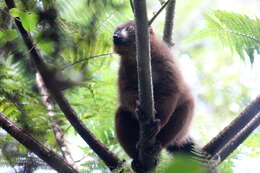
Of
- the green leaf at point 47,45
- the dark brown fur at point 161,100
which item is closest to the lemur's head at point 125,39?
the dark brown fur at point 161,100

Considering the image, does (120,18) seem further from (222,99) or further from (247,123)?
(222,99)

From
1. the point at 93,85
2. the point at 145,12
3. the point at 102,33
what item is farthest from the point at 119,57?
the point at 145,12

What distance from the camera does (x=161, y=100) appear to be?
4094 millimetres

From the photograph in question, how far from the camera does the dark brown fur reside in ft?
13.4

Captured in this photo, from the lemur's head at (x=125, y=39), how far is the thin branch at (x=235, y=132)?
1842mm

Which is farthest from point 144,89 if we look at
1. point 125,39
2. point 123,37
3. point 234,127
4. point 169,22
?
point 125,39

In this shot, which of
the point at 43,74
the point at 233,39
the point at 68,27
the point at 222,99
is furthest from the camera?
the point at 222,99

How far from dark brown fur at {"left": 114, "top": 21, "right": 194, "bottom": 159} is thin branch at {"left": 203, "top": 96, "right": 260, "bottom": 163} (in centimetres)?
84

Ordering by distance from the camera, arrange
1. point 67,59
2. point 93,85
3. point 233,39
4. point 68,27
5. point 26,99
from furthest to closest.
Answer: point 93,85 → point 233,39 → point 26,99 → point 67,59 → point 68,27

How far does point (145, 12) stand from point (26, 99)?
1778 mm

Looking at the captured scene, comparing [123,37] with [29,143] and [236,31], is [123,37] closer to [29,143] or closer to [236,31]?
[236,31]

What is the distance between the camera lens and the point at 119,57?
16.7ft

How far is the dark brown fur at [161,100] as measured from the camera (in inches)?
161

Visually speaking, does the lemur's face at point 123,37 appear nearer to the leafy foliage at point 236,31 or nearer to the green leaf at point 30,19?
the leafy foliage at point 236,31
